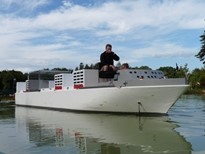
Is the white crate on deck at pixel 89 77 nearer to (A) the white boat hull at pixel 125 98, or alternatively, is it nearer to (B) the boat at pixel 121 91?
(B) the boat at pixel 121 91

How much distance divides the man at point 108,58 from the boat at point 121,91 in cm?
43

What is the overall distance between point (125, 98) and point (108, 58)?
8.00ft

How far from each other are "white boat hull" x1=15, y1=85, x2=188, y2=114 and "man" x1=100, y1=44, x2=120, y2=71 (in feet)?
4.35

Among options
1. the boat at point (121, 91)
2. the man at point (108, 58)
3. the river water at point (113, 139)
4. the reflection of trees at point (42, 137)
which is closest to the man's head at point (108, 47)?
the man at point (108, 58)

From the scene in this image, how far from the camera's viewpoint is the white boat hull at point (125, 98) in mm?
17000

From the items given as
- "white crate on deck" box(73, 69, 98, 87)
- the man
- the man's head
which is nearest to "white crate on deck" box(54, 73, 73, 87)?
"white crate on deck" box(73, 69, 98, 87)

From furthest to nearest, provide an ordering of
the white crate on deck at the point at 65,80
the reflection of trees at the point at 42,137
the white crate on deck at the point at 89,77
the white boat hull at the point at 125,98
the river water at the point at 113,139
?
the white crate on deck at the point at 65,80, the white crate on deck at the point at 89,77, the white boat hull at the point at 125,98, the reflection of trees at the point at 42,137, the river water at the point at 113,139

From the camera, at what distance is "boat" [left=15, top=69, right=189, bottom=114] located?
17125mm

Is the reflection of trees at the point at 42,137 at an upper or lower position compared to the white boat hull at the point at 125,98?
lower

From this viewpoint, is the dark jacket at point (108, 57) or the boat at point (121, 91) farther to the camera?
the dark jacket at point (108, 57)

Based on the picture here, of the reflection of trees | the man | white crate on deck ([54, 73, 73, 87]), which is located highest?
the man

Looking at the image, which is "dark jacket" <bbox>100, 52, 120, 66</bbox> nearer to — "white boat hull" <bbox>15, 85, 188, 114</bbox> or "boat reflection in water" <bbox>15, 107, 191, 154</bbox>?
"white boat hull" <bbox>15, 85, 188, 114</bbox>

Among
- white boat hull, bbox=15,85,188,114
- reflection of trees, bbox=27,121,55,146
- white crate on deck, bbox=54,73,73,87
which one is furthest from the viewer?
white crate on deck, bbox=54,73,73,87

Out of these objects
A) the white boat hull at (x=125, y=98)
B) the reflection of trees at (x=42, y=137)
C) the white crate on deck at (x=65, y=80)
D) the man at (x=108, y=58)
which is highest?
the man at (x=108, y=58)
